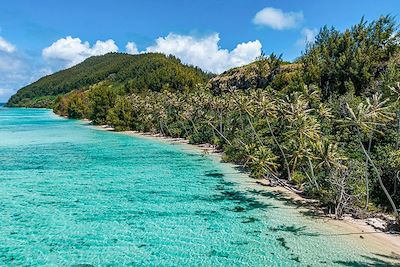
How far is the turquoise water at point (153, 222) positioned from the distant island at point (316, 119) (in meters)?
4.04

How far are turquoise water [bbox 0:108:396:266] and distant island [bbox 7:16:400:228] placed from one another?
404 cm

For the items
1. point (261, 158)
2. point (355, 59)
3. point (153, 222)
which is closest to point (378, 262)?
point (153, 222)

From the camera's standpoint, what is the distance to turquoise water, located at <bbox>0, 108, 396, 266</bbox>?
65.1 ft

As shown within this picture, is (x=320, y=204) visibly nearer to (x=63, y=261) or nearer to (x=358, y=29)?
(x=63, y=261)

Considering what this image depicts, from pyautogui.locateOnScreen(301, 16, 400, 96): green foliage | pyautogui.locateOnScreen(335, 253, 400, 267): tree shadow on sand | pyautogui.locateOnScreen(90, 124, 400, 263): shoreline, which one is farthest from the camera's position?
pyautogui.locateOnScreen(301, 16, 400, 96): green foliage

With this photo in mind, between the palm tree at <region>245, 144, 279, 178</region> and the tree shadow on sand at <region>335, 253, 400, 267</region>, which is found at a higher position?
the palm tree at <region>245, 144, 279, 178</region>

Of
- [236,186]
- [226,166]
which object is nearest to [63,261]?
[236,186]

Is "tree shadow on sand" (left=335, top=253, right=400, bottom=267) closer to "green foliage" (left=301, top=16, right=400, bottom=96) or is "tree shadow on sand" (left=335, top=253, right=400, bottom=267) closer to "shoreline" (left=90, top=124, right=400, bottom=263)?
"shoreline" (left=90, top=124, right=400, bottom=263)

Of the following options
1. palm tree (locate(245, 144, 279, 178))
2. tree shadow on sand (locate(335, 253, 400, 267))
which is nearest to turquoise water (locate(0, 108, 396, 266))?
tree shadow on sand (locate(335, 253, 400, 267))

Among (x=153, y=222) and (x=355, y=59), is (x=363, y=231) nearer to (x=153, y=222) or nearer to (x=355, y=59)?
(x=153, y=222)

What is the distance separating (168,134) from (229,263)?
220 feet

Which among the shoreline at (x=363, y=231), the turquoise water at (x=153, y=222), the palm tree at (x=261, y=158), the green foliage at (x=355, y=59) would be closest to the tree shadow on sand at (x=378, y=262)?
the shoreline at (x=363, y=231)

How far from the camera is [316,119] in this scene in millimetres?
36438

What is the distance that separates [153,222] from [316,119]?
20.8 metres
